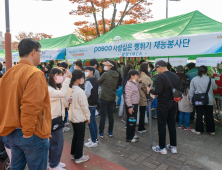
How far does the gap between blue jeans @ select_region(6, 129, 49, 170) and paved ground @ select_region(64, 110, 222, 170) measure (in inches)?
69.0

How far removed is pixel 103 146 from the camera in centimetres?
382

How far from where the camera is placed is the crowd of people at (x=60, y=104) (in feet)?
5.31

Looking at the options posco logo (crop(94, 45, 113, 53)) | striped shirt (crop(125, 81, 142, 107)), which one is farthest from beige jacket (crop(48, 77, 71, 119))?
posco logo (crop(94, 45, 113, 53))

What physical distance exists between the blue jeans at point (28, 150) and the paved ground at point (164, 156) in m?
1.75

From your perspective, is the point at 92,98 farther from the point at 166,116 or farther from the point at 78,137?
the point at 166,116

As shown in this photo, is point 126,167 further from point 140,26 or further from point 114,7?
point 114,7

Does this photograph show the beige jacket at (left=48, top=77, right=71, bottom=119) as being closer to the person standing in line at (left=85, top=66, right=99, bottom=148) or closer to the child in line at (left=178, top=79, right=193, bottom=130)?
the person standing in line at (left=85, top=66, right=99, bottom=148)

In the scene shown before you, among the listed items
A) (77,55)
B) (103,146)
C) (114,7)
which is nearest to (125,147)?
(103,146)

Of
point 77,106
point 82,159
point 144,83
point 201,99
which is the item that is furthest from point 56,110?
point 201,99

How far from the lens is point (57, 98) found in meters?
2.54

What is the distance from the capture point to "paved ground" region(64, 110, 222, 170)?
3.05 m

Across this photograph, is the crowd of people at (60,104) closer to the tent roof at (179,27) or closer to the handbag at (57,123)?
the handbag at (57,123)

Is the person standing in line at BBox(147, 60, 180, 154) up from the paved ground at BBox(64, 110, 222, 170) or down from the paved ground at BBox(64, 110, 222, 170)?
up

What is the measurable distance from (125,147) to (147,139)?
2.29ft
